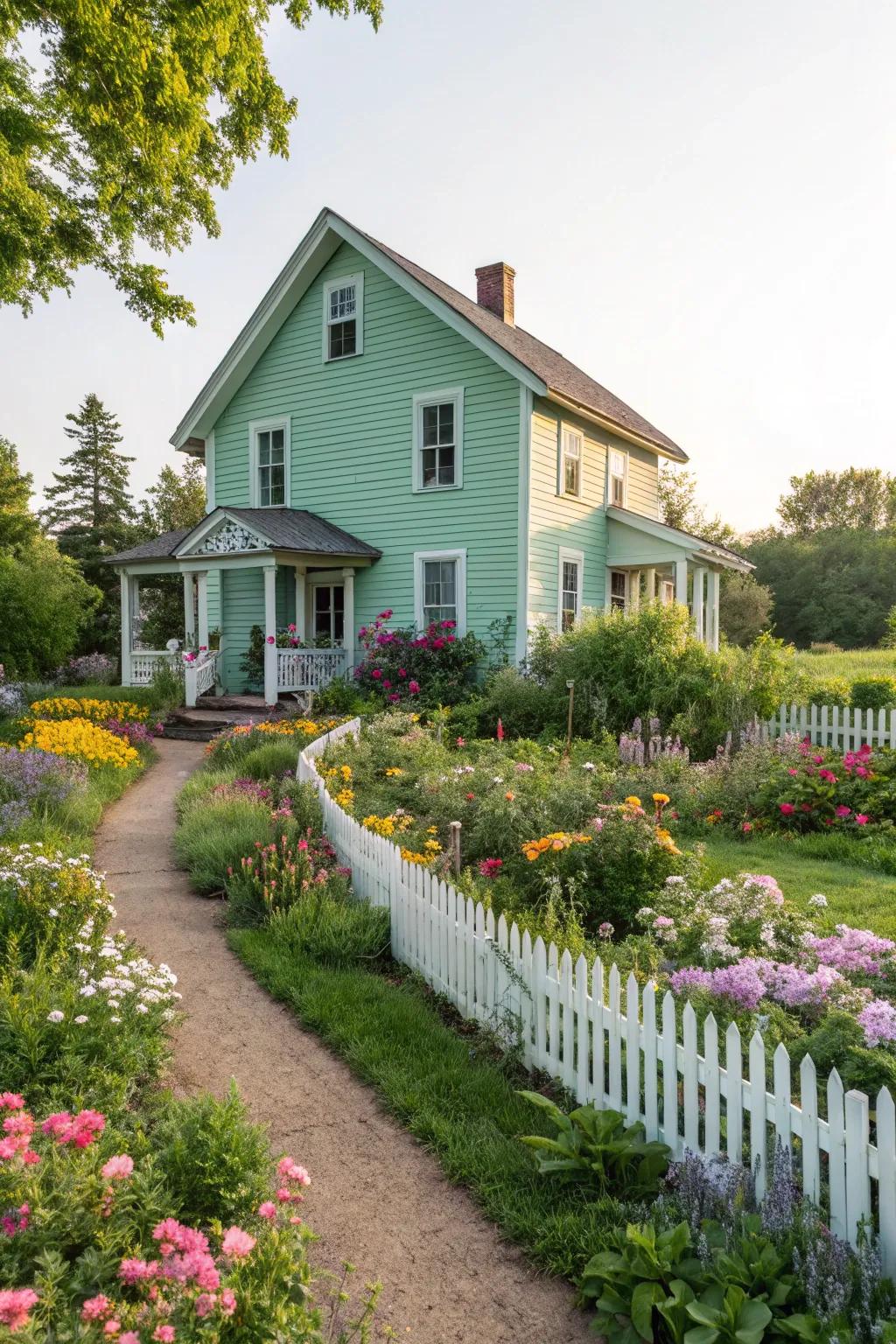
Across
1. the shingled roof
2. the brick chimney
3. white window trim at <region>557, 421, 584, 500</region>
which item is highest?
the brick chimney

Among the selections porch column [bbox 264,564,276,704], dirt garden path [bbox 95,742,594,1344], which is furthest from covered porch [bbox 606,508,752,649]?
dirt garden path [bbox 95,742,594,1344]

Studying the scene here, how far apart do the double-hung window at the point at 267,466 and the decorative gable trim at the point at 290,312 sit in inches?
46.1

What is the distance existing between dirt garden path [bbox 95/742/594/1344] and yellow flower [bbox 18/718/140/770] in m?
4.64

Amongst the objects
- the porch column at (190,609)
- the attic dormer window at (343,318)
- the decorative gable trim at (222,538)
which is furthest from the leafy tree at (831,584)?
the decorative gable trim at (222,538)

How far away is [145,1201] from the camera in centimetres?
273

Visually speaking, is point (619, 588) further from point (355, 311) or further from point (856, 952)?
point (856, 952)

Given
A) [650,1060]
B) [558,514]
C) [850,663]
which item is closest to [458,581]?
[558,514]

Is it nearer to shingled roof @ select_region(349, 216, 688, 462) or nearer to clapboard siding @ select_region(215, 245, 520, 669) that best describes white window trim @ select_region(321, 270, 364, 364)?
clapboard siding @ select_region(215, 245, 520, 669)

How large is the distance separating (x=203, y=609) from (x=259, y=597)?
1.31 meters

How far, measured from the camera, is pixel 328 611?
59.4 ft

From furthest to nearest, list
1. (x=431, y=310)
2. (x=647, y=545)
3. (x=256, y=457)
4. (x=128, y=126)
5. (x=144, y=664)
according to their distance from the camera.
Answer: (x=256, y=457) → (x=144, y=664) → (x=647, y=545) → (x=431, y=310) → (x=128, y=126)

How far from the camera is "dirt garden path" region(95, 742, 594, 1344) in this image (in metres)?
2.74

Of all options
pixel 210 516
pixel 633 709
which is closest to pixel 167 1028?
pixel 633 709

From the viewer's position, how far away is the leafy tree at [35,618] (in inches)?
785
